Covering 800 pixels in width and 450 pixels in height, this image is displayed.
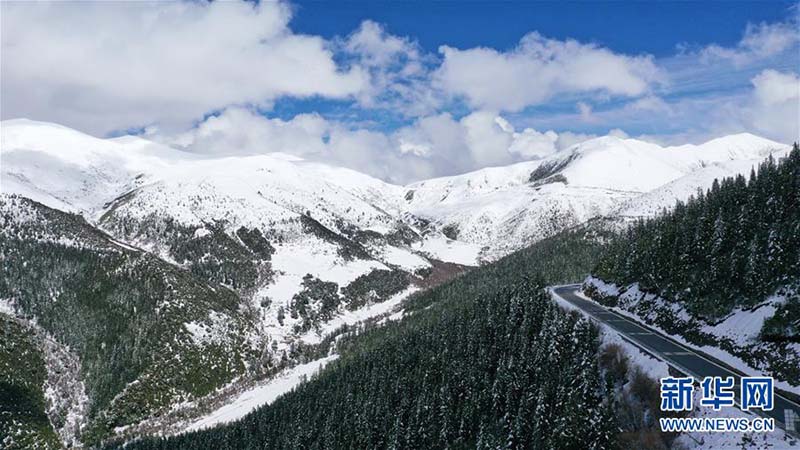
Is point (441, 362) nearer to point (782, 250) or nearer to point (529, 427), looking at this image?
point (529, 427)
